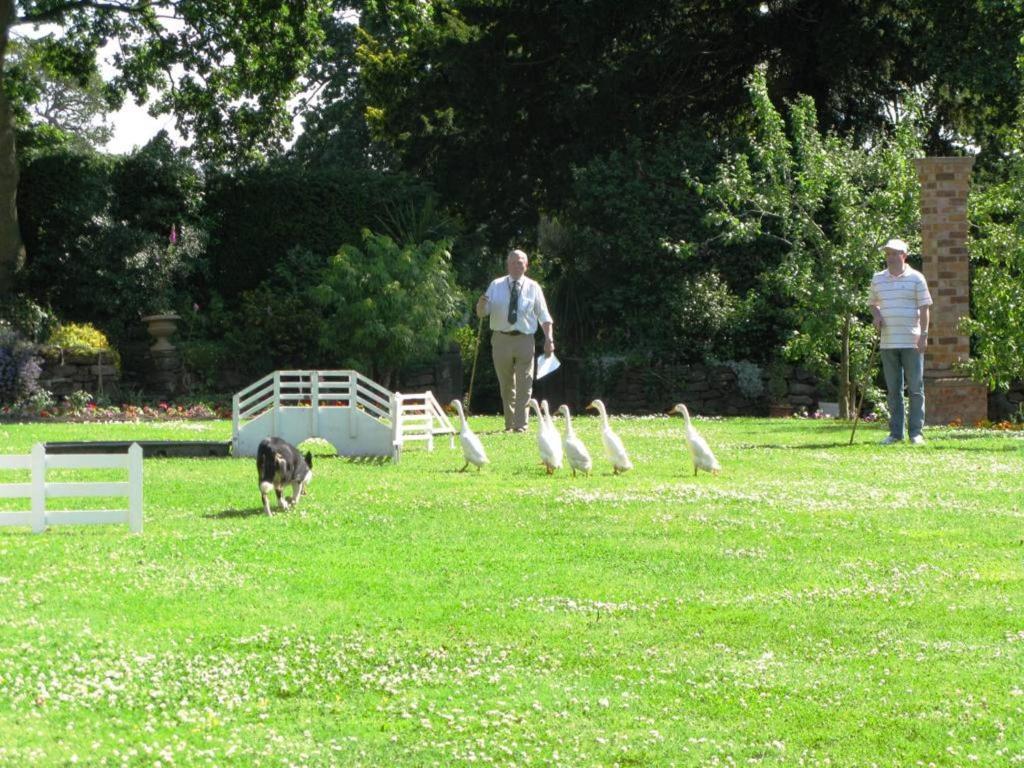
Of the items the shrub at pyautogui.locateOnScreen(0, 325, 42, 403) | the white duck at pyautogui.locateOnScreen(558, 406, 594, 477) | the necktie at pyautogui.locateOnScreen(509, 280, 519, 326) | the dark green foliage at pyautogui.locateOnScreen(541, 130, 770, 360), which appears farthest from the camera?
the dark green foliage at pyautogui.locateOnScreen(541, 130, 770, 360)

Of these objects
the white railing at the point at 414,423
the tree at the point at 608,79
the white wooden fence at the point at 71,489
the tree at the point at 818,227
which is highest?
the tree at the point at 608,79

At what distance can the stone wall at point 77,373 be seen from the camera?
25.4 m

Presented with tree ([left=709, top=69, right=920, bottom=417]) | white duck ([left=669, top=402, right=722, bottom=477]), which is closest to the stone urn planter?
tree ([left=709, top=69, right=920, bottom=417])

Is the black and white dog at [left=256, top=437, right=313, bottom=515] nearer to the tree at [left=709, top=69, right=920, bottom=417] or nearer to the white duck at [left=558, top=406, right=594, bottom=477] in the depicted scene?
the white duck at [left=558, top=406, right=594, bottom=477]

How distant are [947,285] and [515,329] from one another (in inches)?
252

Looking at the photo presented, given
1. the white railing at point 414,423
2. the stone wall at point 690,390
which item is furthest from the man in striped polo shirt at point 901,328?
the stone wall at point 690,390

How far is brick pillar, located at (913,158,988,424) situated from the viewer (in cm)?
2108

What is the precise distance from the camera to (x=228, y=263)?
29.5 m

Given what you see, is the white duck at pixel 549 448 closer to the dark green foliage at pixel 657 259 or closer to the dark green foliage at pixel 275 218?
the dark green foliage at pixel 657 259

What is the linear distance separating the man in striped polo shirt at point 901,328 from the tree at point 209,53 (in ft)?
51.1

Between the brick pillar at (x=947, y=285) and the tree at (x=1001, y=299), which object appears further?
the brick pillar at (x=947, y=285)

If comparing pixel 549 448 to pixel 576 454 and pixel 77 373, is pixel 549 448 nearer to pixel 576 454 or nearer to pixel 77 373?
pixel 576 454

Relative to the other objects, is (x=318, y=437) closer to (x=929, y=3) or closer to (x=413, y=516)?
(x=413, y=516)

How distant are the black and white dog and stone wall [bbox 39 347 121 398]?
14.4 metres
